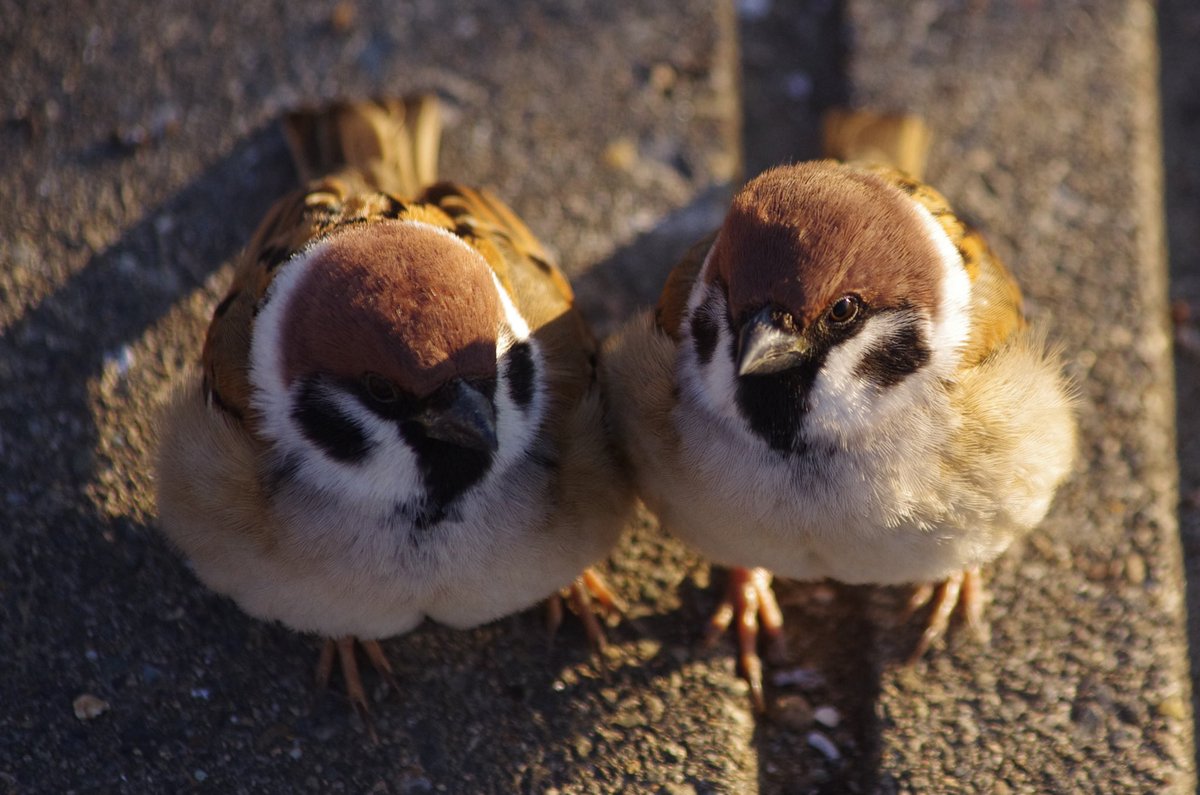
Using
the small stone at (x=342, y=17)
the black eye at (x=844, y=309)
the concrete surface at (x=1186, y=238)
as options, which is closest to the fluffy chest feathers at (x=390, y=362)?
the black eye at (x=844, y=309)

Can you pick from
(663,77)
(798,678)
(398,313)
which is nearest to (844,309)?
(398,313)

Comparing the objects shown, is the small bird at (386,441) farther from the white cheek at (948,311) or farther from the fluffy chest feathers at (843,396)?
the white cheek at (948,311)

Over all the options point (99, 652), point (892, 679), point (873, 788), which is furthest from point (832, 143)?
point (99, 652)

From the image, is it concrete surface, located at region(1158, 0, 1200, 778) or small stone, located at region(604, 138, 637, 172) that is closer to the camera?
concrete surface, located at region(1158, 0, 1200, 778)

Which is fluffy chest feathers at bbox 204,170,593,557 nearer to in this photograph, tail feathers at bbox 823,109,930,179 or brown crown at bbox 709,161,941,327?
brown crown at bbox 709,161,941,327

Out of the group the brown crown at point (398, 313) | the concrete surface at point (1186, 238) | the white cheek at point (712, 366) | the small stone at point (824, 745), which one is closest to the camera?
the brown crown at point (398, 313)

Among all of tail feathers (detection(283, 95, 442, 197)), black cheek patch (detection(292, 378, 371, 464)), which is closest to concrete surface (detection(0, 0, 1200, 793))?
tail feathers (detection(283, 95, 442, 197))
